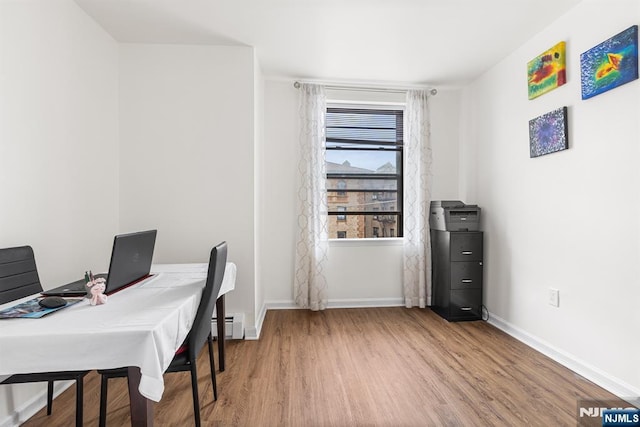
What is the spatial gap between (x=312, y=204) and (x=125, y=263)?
223 centimetres

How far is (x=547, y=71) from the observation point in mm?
2643

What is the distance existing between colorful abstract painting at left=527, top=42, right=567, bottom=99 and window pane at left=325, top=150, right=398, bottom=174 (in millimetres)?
1589

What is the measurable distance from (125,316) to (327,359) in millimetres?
1667

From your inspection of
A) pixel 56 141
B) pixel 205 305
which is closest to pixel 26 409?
pixel 205 305

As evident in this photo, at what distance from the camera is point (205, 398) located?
201 centimetres

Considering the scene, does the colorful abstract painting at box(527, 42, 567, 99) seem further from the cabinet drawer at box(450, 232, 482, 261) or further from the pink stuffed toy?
the pink stuffed toy

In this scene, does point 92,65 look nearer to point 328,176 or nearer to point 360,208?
point 328,176

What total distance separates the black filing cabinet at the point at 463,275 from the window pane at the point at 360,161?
1123 mm

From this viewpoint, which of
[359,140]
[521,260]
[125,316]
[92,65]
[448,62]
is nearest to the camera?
[125,316]

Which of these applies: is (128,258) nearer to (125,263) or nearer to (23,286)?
(125,263)

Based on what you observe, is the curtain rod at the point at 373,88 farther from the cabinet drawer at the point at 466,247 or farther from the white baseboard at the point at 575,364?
the white baseboard at the point at 575,364

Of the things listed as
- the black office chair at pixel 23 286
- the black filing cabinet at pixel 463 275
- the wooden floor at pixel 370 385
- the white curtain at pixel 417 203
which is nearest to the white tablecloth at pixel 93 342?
the black office chair at pixel 23 286

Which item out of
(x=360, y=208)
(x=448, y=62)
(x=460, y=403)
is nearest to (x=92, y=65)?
(x=360, y=208)

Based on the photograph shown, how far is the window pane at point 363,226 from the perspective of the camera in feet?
Answer: 13.1
